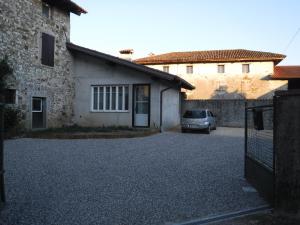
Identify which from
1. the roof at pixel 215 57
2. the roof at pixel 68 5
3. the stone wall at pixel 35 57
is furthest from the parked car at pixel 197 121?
the roof at pixel 215 57

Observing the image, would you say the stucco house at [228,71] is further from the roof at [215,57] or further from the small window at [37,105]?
the small window at [37,105]

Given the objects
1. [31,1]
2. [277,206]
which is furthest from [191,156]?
[31,1]

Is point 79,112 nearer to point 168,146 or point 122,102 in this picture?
point 122,102

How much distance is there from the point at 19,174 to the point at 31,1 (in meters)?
11.6

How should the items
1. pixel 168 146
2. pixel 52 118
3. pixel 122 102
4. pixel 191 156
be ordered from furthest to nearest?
pixel 122 102 → pixel 52 118 → pixel 168 146 → pixel 191 156

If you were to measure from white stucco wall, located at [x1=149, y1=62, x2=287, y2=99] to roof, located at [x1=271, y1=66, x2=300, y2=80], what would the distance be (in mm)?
713

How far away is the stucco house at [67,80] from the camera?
15336 millimetres

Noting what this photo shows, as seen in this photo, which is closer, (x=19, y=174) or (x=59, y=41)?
(x=19, y=174)

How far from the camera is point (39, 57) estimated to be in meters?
16.8

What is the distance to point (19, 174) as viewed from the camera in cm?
707

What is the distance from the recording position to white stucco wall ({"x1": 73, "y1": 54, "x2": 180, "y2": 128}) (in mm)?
18469

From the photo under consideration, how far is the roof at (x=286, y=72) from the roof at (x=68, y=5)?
64.1 feet

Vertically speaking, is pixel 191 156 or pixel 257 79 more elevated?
pixel 257 79

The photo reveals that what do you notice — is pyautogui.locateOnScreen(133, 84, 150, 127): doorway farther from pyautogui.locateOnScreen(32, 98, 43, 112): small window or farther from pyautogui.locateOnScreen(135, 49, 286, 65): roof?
pyautogui.locateOnScreen(135, 49, 286, 65): roof
